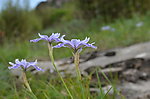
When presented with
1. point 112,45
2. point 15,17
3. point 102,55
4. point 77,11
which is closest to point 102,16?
point 77,11

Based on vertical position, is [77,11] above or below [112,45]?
above

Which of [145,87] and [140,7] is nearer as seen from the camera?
[145,87]

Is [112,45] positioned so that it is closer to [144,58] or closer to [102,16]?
[144,58]

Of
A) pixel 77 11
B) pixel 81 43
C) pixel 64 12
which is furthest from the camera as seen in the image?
pixel 64 12

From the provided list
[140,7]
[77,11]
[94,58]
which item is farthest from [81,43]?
[77,11]

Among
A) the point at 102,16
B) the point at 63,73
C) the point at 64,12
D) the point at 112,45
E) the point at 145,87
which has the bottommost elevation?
the point at 145,87

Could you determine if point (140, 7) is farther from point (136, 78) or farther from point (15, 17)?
point (136, 78)

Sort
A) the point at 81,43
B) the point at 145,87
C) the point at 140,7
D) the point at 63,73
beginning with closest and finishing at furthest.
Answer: the point at 81,43, the point at 145,87, the point at 63,73, the point at 140,7
